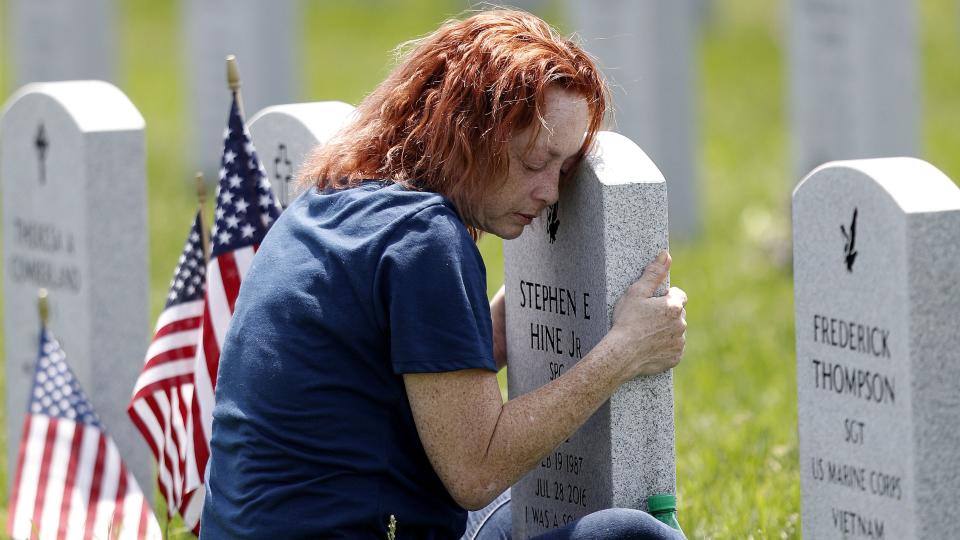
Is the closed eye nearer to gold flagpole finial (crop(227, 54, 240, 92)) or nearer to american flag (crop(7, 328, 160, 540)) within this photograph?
gold flagpole finial (crop(227, 54, 240, 92))

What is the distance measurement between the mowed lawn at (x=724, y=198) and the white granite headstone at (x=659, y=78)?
46 centimetres

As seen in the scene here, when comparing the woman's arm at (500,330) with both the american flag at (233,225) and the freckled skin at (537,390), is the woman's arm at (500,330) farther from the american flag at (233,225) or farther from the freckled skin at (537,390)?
the american flag at (233,225)

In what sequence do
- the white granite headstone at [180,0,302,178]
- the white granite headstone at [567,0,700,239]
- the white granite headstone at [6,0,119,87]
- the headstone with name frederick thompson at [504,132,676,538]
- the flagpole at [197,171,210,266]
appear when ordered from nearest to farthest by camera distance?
1. the headstone with name frederick thompson at [504,132,676,538]
2. the flagpole at [197,171,210,266]
3. the white granite headstone at [567,0,700,239]
4. the white granite headstone at [6,0,119,87]
5. the white granite headstone at [180,0,302,178]

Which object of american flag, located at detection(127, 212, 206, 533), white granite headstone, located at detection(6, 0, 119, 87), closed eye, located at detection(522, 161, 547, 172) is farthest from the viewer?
white granite headstone, located at detection(6, 0, 119, 87)

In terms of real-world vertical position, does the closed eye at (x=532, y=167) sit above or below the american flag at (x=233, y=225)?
above

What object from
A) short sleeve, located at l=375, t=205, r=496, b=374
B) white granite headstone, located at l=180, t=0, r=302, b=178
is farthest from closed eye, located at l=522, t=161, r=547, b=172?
white granite headstone, located at l=180, t=0, r=302, b=178

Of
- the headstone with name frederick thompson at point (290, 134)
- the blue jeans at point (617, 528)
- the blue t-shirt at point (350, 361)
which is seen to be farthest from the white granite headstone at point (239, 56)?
the blue jeans at point (617, 528)

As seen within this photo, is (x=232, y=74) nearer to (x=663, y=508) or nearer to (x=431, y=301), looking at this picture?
(x=431, y=301)

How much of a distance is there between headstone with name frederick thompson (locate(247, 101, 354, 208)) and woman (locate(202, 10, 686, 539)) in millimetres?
1124

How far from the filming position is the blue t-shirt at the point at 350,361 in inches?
128

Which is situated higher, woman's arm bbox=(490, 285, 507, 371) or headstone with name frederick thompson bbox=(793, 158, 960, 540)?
headstone with name frederick thompson bbox=(793, 158, 960, 540)

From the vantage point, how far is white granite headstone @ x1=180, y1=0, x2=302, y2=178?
43.9ft

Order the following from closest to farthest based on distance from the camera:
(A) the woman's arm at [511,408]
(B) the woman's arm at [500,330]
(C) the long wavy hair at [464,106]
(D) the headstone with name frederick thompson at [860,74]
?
(A) the woman's arm at [511,408] < (C) the long wavy hair at [464,106] < (B) the woman's arm at [500,330] < (D) the headstone with name frederick thompson at [860,74]

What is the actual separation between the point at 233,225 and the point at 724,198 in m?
Result: 8.23
